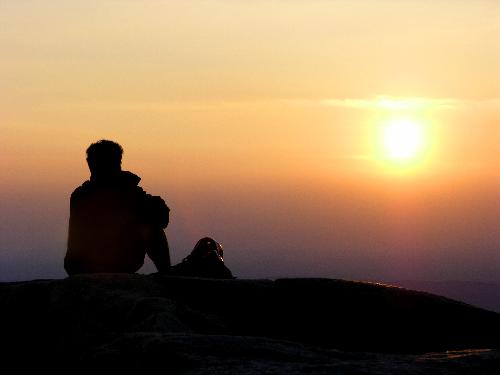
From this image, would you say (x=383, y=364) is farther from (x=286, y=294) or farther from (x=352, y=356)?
(x=286, y=294)

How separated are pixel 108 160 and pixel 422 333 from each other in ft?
16.2

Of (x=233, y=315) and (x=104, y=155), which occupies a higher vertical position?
(x=104, y=155)

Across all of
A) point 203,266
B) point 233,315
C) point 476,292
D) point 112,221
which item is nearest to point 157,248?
point 112,221

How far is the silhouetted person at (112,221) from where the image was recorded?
443 inches

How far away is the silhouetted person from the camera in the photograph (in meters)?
11.3

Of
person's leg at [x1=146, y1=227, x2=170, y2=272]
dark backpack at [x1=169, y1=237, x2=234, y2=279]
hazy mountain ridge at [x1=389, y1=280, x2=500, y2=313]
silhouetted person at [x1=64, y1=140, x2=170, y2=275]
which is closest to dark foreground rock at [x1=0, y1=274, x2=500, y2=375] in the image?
dark backpack at [x1=169, y1=237, x2=234, y2=279]

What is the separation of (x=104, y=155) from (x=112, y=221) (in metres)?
0.81

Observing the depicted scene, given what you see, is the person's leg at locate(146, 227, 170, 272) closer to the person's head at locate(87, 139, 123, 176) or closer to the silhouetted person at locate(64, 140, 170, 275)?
the silhouetted person at locate(64, 140, 170, 275)

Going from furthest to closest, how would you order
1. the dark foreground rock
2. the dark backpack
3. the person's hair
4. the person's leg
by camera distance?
the person's leg
the person's hair
the dark backpack
the dark foreground rock

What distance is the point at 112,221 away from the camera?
11430mm

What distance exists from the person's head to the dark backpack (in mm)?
1491

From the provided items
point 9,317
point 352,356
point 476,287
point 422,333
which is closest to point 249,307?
point 422,333

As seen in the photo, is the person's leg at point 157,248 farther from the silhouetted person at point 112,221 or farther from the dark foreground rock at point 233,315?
the dark foreground rock at point 233,315

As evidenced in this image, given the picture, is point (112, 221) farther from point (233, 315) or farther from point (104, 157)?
point (233, 315)
